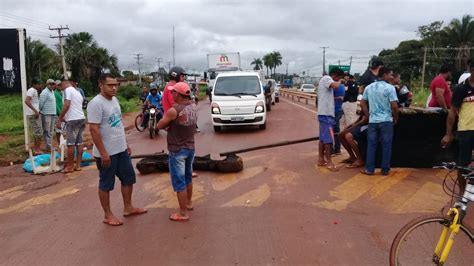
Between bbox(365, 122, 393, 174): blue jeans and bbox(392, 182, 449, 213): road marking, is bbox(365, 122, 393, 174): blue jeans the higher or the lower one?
the higher one

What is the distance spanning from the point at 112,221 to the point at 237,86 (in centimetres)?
923

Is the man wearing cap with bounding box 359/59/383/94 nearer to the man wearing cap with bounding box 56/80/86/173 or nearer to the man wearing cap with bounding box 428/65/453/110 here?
the man wearing cap with bounding box 428/65/453/110

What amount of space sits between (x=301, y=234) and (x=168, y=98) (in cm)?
337

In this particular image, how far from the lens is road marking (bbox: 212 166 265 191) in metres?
6.70

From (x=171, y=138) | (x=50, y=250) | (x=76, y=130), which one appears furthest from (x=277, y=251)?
(x=76, y=130)

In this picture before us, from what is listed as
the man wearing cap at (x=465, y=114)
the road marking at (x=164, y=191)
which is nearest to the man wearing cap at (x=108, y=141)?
the road marking at (x=164, y=191)

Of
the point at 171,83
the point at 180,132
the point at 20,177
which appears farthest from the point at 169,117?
the point at 20,177

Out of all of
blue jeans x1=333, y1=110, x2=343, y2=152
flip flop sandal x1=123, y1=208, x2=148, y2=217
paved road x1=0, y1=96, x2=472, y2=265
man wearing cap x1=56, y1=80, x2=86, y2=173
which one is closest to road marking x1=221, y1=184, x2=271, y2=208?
paved road x1=0, y1=96, x2=472, y2=265

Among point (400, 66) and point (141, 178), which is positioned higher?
point (400, 66)

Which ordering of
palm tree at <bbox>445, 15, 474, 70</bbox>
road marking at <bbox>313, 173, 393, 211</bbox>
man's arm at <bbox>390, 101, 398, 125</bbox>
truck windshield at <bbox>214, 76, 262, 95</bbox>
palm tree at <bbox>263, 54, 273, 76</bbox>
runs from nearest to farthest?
road marking at <bbox>313, 173, 393, 211</bbox> < man's arm at <bbox>390, 101, 398, 125</bbox> < truck windshield at <bbox>214, 76, 262, 95</bbox> < palm tree at <bbox>445, 15, 474, 70</bbox> < palm tree at <bbox>263, 54, 273, 76</bbox>

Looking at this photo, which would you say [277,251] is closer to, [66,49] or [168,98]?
[168,98]

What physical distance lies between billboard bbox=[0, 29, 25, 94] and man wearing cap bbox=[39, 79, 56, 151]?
727 millimetres

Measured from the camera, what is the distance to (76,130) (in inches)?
318

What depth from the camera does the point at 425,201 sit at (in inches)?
224
